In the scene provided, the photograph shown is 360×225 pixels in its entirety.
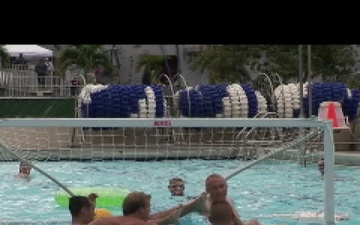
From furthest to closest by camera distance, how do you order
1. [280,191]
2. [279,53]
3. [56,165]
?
[279,53]
[56,165]
[280,191]

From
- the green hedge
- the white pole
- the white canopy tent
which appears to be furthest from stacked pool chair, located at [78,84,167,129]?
the white canopy tent

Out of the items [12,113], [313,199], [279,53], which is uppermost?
[279,53]

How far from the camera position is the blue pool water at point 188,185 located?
366 inches

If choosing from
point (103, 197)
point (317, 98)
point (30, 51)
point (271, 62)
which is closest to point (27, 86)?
point (30, 51)

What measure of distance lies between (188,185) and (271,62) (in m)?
15.4

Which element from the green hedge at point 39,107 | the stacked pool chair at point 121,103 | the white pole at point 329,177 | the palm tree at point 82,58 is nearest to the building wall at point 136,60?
the palm tree at point 82,58

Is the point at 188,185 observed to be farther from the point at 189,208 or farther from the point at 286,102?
the point at 286,102

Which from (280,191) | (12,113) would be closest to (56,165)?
(280,191)

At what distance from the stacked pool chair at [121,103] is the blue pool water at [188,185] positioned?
3.36 m

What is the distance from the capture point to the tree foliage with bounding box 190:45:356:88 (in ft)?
81.4

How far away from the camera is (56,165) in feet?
39.9

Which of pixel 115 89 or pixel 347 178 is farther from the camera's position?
pixel 115 89
